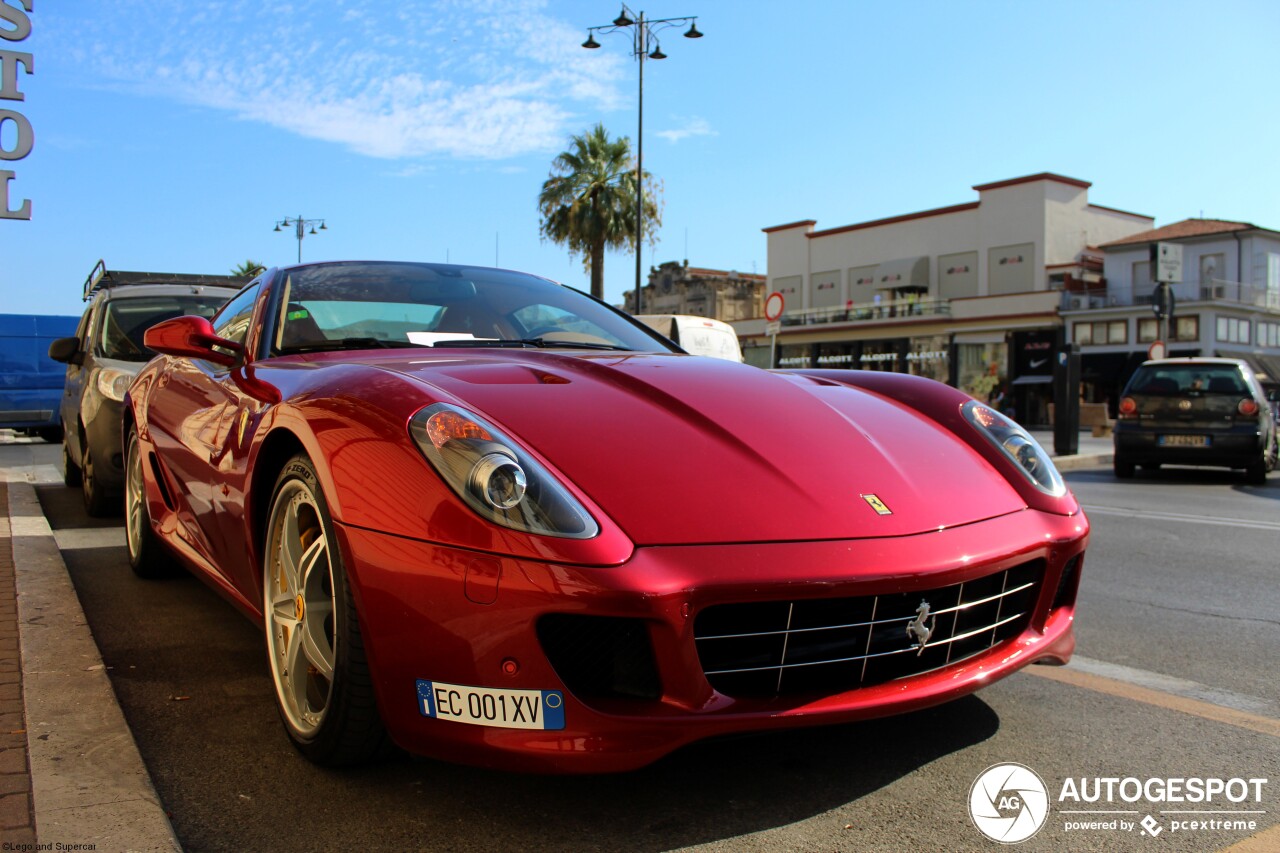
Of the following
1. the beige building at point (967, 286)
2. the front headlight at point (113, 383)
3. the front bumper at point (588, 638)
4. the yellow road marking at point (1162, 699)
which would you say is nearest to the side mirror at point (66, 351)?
the front headlight at point (113, 383)

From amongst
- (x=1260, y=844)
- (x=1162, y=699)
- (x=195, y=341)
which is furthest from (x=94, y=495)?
(x=1260, y=844)

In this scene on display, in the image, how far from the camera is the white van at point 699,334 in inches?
510

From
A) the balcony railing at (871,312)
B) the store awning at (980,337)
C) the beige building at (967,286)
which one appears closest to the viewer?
the beige building at (967,286)

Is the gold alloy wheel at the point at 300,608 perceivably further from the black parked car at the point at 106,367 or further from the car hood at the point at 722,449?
the black parked car at the point at 106,367

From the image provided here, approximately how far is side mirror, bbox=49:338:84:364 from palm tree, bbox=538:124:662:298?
27.0 m

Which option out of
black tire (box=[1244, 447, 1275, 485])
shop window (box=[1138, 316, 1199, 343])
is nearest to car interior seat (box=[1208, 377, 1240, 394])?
black tire (box=[1244, 447, 1275, 485])

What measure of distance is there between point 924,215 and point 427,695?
53.8m

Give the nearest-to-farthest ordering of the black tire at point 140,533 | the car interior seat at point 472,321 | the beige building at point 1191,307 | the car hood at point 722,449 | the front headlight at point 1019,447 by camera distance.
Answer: the car hood at point 722,449 → the front headlight at point 1019,447 → the car interior seat at point 472,321 → the black tire at point 140,533 → the beige building at point 1191,307

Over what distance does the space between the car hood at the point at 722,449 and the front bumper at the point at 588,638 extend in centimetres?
10

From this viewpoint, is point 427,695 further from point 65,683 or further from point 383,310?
point 383,310

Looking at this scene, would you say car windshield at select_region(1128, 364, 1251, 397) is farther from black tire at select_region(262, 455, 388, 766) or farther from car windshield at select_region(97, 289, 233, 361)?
black tire at select_region(262, 455, 388, 766)

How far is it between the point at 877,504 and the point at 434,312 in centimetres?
179

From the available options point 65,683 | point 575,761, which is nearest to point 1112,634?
point 575,761

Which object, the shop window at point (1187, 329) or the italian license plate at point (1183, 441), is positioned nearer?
the italian license plate at point (1183, 441)
